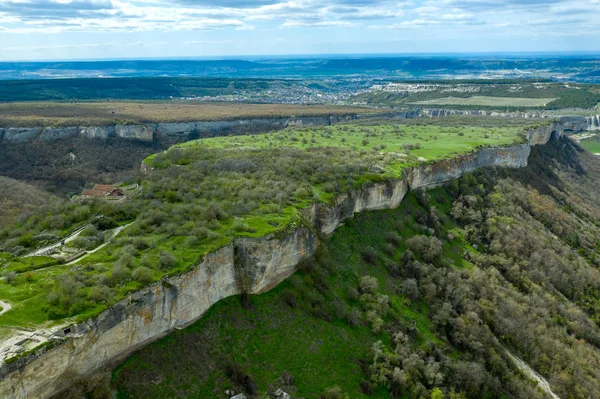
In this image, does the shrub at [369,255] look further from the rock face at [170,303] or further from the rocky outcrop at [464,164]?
the rocky outcrop at [464,164]

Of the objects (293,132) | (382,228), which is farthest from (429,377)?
(293,132)

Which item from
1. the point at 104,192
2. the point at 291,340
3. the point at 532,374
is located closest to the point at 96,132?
the point at 104,192

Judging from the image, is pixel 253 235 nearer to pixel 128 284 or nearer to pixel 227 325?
pixel 227 325

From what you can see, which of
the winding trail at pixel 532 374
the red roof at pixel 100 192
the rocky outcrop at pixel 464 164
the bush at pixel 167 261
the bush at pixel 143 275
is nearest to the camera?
the bush at pixel 143 275

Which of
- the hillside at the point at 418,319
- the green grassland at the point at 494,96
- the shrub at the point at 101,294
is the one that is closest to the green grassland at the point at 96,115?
the green grassland at the point at 494,96

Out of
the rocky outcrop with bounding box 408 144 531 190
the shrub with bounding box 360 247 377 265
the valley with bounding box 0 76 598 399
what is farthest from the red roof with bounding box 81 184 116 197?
the rocky outcrop with bounding box 408 144 531 190
